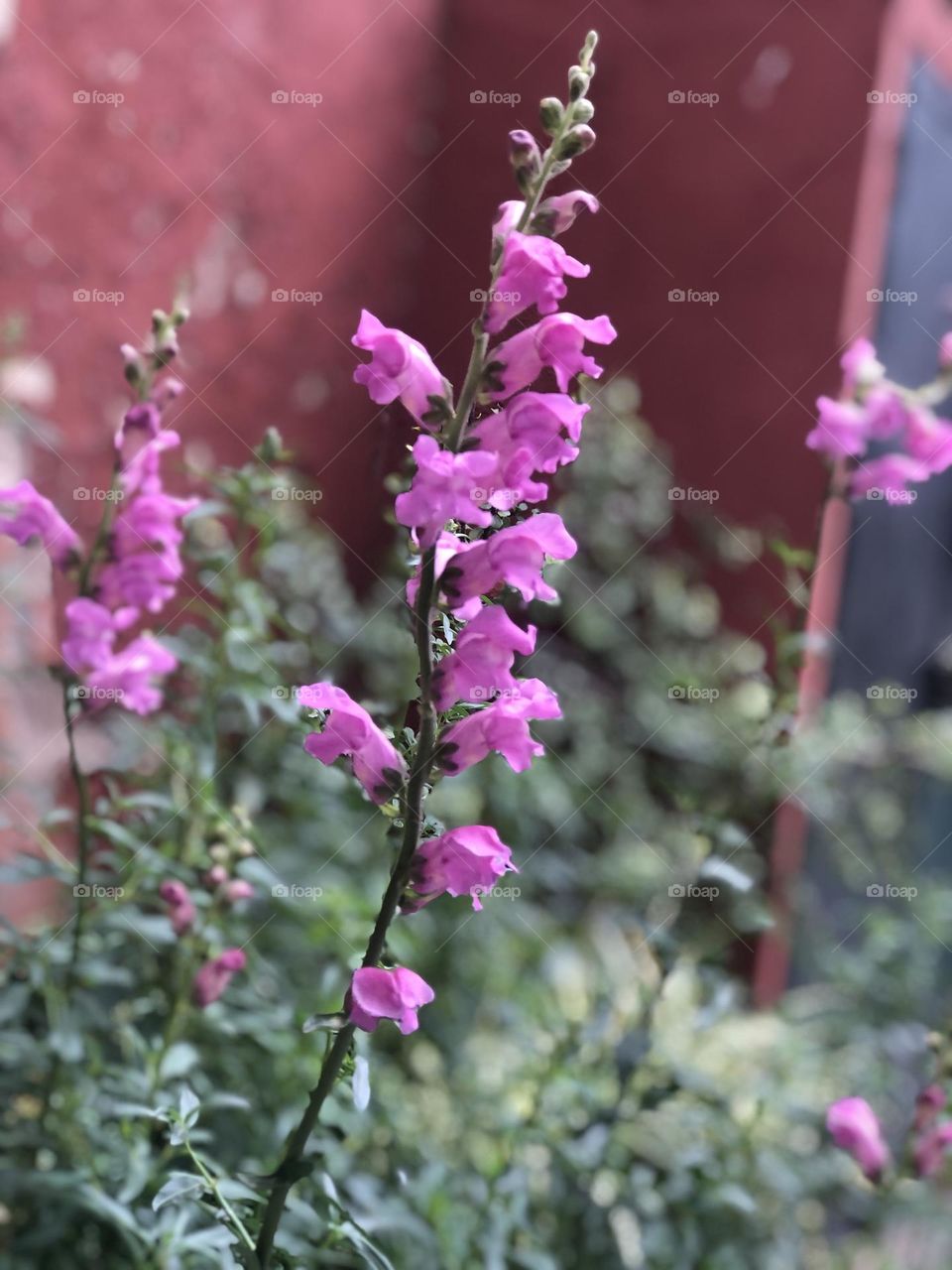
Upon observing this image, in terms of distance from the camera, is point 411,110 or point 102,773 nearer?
point 102,773

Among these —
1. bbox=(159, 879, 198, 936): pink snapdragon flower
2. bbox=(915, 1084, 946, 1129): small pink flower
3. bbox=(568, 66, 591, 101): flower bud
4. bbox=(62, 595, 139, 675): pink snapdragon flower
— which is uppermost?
bbox=(568, 66, 591, 101): flower bud

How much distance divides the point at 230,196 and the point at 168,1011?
1.66 m

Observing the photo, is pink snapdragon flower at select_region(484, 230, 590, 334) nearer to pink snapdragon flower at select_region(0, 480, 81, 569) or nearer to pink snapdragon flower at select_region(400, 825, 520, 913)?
pink snapdragon flower at select_region(400, 825, 520, 913)

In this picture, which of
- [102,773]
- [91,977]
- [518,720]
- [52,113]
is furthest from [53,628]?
[518,720]

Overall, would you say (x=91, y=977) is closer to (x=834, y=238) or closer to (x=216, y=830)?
(x=216, y=830)

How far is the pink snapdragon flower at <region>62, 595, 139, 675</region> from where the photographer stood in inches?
43.4

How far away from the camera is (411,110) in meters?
2.60

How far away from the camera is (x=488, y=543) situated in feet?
2.54
